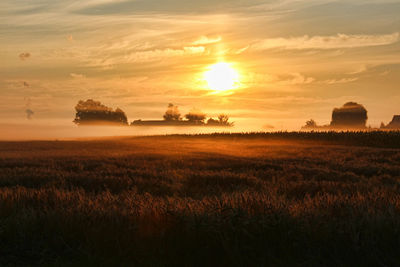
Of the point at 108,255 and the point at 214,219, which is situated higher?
the point at 214,219

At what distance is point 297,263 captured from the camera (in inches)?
202

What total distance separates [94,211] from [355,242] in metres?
3.76

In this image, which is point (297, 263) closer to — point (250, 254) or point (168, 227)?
point (250, 254)

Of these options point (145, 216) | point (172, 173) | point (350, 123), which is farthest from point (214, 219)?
point (350, 123)

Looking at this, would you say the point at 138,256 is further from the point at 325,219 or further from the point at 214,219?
the point at 325,219

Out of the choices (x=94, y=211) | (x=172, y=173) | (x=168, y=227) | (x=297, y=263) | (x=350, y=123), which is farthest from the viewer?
(x=350, y=123)

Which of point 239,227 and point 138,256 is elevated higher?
point 239,227

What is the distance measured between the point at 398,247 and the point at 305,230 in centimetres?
116

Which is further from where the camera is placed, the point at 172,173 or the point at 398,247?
the point at 172,173

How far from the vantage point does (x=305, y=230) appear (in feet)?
18.6

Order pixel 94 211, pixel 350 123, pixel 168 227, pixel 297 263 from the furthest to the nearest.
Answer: pixel 350 123 → pixel 94 211 → pixel 168 227 → pixel 297 263

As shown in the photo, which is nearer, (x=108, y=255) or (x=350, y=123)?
(x=108, y=255)

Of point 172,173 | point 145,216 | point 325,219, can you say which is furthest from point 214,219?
point 172,173

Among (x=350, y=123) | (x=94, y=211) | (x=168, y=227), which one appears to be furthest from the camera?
(x=350, y=123)
